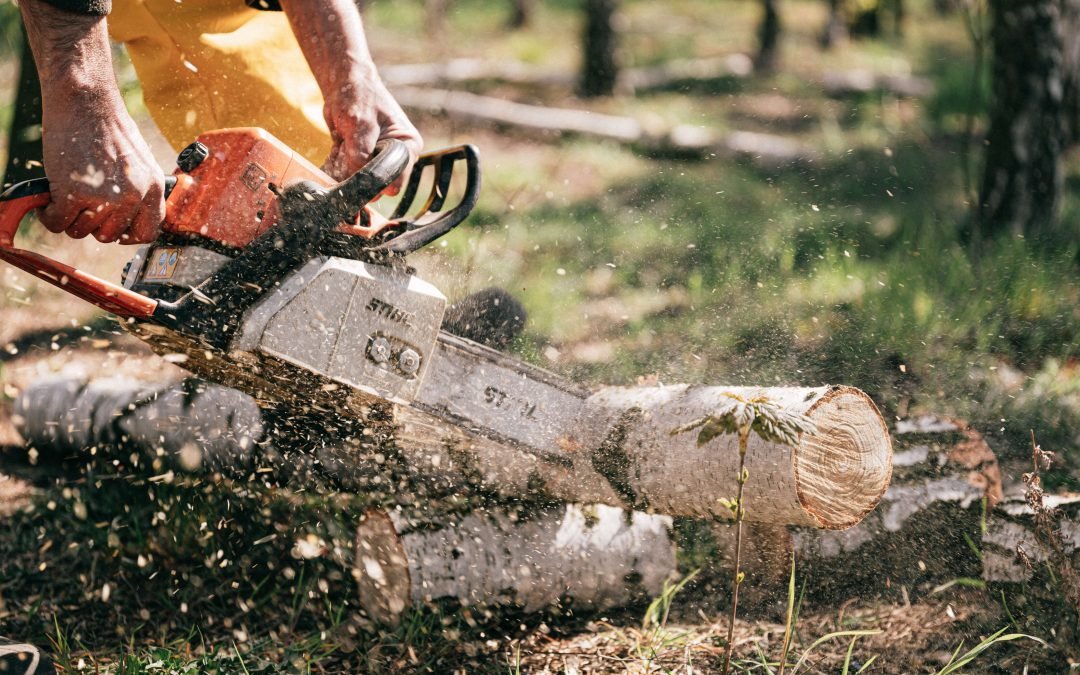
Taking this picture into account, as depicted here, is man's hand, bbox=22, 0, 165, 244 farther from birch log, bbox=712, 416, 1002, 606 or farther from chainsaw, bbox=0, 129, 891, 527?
birch log, bbox=712, 416, 1002, 606

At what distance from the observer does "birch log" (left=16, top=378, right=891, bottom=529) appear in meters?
1.96

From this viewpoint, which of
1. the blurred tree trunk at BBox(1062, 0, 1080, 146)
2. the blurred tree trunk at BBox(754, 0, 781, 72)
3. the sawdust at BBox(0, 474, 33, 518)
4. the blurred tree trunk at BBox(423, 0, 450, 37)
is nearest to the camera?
the sawdust at BBox(0, 474, 33, 518)

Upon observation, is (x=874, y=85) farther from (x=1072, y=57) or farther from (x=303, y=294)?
(x=303, y=294)

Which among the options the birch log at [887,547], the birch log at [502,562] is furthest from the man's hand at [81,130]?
the birch log at [887,547]

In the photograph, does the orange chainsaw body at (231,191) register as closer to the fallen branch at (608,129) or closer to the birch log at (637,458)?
the birch log at (637,458)

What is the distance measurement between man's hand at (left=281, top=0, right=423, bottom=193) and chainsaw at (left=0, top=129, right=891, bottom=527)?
0.06 metres

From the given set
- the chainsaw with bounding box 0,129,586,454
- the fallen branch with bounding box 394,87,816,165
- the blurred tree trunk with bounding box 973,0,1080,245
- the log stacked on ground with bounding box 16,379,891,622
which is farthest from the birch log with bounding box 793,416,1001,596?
the fallen branch with bounding box 394,87,816,165

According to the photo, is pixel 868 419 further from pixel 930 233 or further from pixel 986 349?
pixel 930 233

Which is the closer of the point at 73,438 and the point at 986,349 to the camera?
the point at 73,438

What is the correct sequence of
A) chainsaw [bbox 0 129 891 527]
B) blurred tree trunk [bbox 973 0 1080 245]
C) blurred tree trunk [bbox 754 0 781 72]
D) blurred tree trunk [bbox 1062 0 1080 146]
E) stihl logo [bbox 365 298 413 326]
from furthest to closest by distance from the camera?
1. blurred tree trunk [bbox 754 0 781 72]
2. blurred tree trunk [bbox 1062 0 1080 146]
3. blurred tree trunk [bbox 973 0 1080 245]
4. stihl logo [bbox 365 298 413 326]
5. chainsaw [bbox 0 129 891 527]

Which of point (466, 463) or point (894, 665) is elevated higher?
point (466, 463)

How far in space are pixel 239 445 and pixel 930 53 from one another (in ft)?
38.3

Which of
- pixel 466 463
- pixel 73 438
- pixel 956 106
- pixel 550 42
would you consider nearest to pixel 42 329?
pixel 73 438

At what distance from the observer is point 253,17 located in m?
2.63
